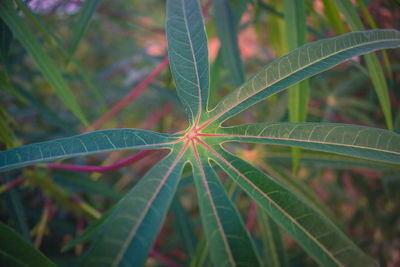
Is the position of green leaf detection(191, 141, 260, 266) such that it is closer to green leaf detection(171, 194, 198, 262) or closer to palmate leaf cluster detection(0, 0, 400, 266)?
palmate leaf cluster detection(0, 0, 400, 266)

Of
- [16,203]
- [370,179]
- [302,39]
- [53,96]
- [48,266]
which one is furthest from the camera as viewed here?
[53,96]

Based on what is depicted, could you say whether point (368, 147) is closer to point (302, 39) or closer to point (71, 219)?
point (302, 39)

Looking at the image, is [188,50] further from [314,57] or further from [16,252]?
[16,252]

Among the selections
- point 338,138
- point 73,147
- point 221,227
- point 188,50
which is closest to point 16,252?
point 73,147

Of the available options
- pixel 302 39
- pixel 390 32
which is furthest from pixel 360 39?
pixel 302 39

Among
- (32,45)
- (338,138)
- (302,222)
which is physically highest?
(32,45)

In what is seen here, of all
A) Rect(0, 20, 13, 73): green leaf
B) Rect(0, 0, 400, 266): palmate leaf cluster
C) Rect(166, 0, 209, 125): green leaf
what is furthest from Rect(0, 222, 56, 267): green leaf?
Rect(0, 20, 13, 73): green leaf

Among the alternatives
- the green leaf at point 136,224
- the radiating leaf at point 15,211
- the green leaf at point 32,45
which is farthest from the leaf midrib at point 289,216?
the radiating leaf at point 15,211
